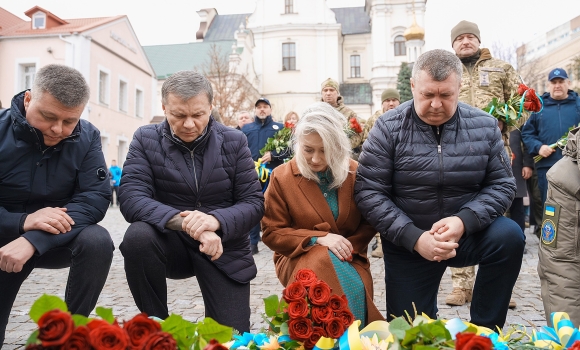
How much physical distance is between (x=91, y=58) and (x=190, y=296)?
2359cm

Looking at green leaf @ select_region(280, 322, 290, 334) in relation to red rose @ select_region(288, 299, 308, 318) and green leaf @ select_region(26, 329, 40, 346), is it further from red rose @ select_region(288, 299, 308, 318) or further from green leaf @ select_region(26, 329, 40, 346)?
green leaf @ select_region(26, 329, 40, 346)

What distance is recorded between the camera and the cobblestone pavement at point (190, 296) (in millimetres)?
3895

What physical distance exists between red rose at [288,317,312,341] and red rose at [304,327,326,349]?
25mm

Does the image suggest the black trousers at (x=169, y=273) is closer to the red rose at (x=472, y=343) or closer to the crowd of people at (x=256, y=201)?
the crowd of people at (x=256, y=201)

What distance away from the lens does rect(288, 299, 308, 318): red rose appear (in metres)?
2.23

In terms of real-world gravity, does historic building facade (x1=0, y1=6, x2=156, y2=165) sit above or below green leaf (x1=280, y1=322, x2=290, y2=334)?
above

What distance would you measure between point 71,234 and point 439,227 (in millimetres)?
2023

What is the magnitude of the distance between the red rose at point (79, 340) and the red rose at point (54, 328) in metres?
0.02

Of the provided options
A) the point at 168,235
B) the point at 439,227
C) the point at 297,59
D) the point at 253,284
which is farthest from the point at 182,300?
the point at 297,59

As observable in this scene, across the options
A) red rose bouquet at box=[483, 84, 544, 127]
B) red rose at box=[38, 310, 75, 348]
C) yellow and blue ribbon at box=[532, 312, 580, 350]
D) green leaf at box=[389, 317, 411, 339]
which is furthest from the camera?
red rose bouquet at box=[483, 84, 544, 127]

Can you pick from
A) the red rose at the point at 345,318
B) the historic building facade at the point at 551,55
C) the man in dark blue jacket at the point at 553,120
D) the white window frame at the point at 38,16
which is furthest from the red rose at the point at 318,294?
the historic building facade at the point at 551,55

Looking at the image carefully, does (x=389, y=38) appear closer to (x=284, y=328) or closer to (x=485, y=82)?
(x=485, y=82)

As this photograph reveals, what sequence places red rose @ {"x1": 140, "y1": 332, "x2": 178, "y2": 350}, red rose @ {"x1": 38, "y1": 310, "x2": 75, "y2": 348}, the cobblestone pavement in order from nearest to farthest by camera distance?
1. red rose @ {"x1": 38, "y1": 310, "x2": 75, "y2": 348}
2. red rose @ {"x1": 140, "y1": 332, "x2": 178, "y2": 350}
3. the cobblestone pavement

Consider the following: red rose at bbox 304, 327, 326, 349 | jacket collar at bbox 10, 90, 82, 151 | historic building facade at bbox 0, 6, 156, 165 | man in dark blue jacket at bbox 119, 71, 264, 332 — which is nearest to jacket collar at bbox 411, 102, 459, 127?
man in dark blue jacket at bbox 119, 71, 264, 332
